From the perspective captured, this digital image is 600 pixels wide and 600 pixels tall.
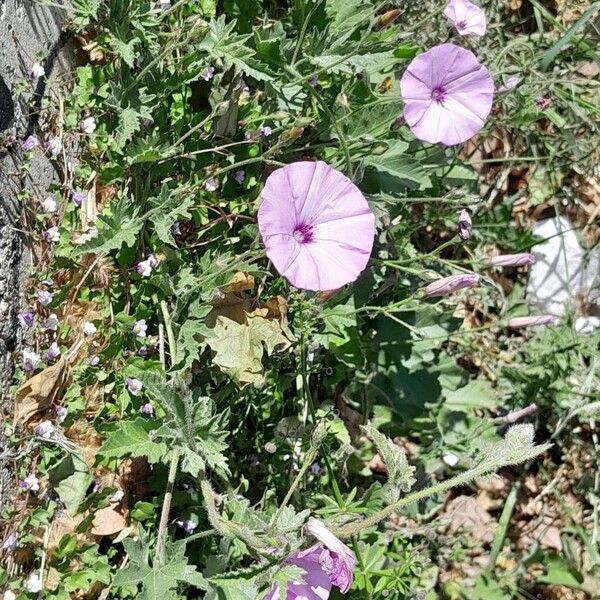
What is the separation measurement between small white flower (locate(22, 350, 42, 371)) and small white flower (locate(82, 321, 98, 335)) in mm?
122

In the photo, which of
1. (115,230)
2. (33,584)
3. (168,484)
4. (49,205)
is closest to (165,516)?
(168,484)

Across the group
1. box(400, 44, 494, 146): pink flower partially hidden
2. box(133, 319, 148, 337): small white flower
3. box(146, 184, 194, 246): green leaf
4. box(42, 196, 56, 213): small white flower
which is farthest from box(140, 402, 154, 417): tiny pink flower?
box(400, 44, 494, 146): pink flower partially hidden

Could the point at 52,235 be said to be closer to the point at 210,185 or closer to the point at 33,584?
the point at 210,185

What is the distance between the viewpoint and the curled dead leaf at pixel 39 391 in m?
1.72

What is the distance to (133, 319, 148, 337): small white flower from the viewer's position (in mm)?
1777

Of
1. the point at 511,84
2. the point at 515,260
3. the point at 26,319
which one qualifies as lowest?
the point at 515,260

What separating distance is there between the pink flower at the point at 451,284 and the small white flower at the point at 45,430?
86cm

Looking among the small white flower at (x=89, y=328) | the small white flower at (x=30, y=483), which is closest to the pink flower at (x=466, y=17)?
the small white flower at (x=89, y=328)

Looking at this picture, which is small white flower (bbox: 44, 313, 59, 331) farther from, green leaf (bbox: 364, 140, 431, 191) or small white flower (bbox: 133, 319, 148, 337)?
green leaf (bbox: 364, 140, 431, 191)

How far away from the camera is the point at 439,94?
72.8 inches

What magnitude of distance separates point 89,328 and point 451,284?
803 millimetres

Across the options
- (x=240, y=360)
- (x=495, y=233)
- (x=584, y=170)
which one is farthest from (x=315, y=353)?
(x=584, y=170)

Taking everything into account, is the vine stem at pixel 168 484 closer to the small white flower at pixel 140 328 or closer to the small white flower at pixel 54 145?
the small white flower at pixel 140 328

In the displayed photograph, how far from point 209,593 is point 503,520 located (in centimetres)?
125
